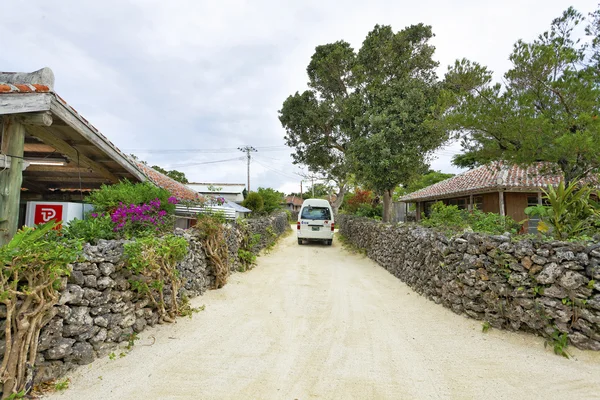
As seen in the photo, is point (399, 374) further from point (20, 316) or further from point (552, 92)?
point (552, 92)

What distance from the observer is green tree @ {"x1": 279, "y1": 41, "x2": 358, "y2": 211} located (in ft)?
52.5

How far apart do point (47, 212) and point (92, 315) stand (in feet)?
8.14

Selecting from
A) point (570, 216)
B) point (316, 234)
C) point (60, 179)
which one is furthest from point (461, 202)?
point (60, 179)

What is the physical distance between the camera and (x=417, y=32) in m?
13.5

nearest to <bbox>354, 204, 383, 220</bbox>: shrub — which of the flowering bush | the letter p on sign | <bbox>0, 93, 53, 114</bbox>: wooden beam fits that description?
the flowering bush

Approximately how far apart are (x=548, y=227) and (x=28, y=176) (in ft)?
32.4

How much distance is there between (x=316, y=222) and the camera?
14328 millimetres

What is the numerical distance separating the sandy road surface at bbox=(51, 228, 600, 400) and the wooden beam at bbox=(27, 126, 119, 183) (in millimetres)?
3130

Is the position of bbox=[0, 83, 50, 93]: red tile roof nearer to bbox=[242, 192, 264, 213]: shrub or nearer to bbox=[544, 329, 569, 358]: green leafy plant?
bbox=[544, 329, 569, 358]: green leafy plant

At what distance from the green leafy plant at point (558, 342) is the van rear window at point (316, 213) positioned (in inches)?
424

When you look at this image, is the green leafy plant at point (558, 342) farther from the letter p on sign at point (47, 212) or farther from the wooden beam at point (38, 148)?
the wooden beam at point (38, 148)

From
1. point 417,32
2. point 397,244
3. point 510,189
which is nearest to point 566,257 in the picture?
point 397,244

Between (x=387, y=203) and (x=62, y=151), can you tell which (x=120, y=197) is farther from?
(x=387, y=203)

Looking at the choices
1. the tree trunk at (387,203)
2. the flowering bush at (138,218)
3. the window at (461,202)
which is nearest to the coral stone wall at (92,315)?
the flowering bush at (138,218)
